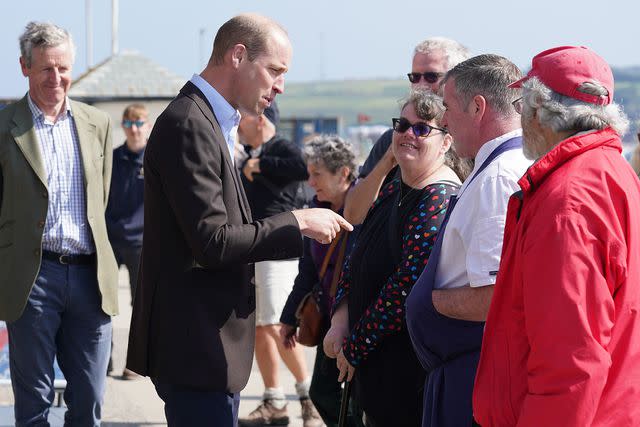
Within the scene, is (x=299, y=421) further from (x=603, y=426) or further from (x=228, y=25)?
(x=603, y=426)

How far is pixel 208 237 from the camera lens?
2992 mm

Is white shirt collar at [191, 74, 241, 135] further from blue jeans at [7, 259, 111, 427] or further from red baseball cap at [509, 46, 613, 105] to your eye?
blue jeans at [7, 259, 111, 427]

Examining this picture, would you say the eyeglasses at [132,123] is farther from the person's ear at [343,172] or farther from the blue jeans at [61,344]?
the blue jeans at [61,344]

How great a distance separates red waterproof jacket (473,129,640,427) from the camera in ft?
7.15

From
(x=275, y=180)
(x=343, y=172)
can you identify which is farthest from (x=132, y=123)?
(x=343, y=172)

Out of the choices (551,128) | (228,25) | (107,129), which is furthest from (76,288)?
(551,128)

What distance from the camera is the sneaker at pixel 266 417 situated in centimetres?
591

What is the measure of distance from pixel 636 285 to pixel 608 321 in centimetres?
15

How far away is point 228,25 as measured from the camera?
129 inches

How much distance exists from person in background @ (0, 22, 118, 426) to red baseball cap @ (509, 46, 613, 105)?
262 cm

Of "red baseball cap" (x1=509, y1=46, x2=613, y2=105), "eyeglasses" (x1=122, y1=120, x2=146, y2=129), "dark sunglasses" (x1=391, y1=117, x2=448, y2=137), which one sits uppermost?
"red baseball cap" (x1=509, y1=46, x2=613, y2=105)

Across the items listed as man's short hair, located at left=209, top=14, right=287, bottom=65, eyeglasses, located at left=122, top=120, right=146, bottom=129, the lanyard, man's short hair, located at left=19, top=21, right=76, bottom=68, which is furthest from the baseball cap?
the lanyard

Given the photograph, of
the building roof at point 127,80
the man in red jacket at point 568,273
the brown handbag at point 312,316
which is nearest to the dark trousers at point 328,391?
the brown handbag at point 312,316

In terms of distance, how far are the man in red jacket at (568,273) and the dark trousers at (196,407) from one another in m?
1.01
